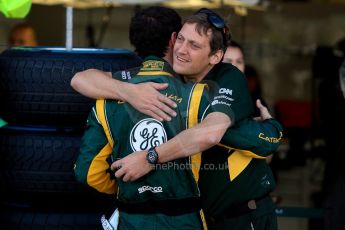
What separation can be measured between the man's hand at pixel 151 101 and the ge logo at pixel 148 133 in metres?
0.03

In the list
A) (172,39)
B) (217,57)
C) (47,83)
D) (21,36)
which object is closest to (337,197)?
(217,57)

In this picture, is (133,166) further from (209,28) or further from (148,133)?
(209,28)

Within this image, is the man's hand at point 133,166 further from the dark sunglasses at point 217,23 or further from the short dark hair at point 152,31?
the dark sunglasses at point 217,23

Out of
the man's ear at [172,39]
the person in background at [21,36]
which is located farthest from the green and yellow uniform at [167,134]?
the person in background at [21,36]

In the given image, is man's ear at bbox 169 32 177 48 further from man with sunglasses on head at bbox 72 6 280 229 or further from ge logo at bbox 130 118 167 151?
ge logo at bbox 130 118 167 151

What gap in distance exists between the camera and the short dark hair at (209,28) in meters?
3.04

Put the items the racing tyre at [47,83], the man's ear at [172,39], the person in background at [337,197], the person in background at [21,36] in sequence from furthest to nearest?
the person in background at [21,36] → the person in background at [337,197] → the racing tyre at [47,83] → the man's ear at [172,39]

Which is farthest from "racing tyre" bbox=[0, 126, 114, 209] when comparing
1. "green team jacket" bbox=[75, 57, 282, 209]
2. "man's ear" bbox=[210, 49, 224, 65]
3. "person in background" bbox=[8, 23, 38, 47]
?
"person in background" bbox=[8, 23, 38, 47]

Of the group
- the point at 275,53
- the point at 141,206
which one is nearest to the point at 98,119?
the point at 141,206

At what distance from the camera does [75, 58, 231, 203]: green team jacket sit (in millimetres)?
2992

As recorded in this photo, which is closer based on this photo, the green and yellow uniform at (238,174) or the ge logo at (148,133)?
the ge logo at (148,133)

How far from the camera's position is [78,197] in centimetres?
366

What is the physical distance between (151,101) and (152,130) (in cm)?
11

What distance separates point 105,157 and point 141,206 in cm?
25
